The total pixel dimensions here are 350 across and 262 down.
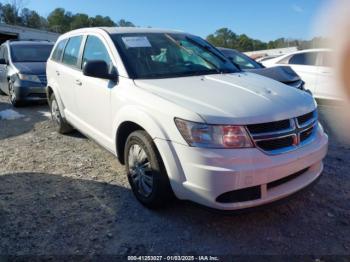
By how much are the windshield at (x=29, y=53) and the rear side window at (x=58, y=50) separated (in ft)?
12.3

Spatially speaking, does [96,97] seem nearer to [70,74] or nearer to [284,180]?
[70,74]

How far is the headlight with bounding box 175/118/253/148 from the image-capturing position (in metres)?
2.64

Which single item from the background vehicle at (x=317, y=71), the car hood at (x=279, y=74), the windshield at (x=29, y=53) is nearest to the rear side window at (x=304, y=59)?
the background vehicle at (x=317, y=71)

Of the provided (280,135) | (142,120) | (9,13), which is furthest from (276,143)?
(9,13)

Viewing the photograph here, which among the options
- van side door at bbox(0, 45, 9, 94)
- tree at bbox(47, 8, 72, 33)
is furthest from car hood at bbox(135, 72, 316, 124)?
tree at bbox(47, 8, 72, 33)

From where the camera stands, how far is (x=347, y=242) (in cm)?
284

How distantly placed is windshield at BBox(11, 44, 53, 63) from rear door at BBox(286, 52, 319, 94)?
6731mm

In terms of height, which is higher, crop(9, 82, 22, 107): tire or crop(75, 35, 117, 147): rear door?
crop(75, 35, 117, 147): rear door

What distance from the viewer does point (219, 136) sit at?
2.65 meters

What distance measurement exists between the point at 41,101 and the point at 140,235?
6801 mm

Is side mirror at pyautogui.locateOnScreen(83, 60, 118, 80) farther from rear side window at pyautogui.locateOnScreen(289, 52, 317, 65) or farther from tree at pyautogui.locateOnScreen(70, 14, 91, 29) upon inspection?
tree at pyautogui.locateOnScreen(70, 14, 91, 29)

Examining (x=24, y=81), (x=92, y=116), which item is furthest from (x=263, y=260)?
(x=24, y=81)

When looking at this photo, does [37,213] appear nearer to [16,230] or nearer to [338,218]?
[16,230]

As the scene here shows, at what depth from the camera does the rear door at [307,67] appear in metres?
8.78
